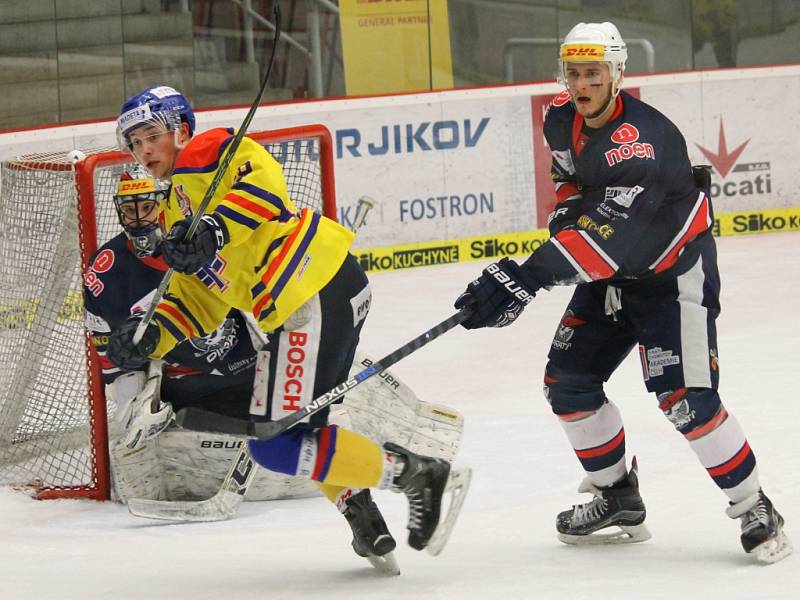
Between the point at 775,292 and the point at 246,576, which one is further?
the point at 775,292

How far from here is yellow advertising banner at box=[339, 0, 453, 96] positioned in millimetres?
7734

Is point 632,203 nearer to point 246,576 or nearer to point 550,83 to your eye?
point 246,576

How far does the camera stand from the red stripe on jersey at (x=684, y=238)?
321 cm

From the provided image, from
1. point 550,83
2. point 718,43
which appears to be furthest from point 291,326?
point 718,43

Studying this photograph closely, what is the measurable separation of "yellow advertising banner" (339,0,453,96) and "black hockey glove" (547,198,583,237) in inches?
173

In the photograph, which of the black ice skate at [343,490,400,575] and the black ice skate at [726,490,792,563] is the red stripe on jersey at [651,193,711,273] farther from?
the black ice skate at [343,490,400,575]

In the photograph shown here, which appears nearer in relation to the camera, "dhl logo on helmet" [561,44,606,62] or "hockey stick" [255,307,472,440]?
"hockey stick" [255,307,472,440]

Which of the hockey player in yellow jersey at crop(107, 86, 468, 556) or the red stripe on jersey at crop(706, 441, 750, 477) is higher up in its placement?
the hockey player in yellow jersey at crop(107, 86, 468, 556)

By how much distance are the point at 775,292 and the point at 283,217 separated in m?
4.10

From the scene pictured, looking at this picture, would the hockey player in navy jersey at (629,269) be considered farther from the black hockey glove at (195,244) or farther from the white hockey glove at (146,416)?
the white hockey glove at (146,416)

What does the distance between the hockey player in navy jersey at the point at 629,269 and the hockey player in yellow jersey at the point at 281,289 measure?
30 centimetres

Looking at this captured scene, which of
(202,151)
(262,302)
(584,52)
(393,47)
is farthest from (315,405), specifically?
(393,47)

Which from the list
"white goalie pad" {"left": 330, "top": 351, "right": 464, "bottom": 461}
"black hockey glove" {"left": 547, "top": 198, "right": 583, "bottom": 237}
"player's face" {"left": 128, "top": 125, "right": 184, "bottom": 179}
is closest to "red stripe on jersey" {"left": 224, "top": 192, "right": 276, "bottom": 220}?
"player's face" {"left": 128, "top": 125, "right": 184, "bottom": 179}

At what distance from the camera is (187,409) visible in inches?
126
